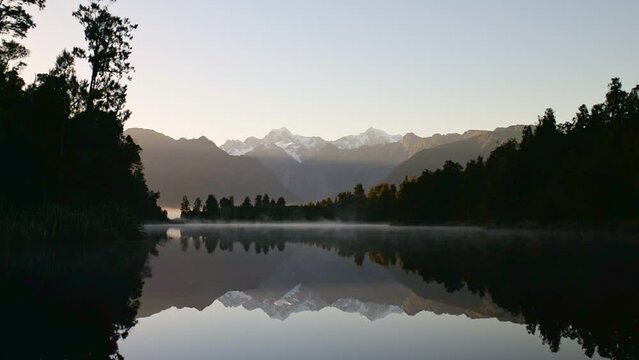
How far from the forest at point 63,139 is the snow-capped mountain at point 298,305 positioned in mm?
25823

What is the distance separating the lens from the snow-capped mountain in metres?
18.1

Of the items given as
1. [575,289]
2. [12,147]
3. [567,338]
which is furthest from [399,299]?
[12,147]

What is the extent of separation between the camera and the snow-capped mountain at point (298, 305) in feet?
59.5

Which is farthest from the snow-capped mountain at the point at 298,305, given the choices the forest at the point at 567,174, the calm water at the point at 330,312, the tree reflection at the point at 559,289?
the forest at the point at 567,174

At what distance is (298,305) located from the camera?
19984 millimetres

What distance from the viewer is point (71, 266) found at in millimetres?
29031

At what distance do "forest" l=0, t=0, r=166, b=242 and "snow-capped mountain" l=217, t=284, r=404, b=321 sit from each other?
25823 millimetres

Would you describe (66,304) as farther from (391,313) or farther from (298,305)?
(391,313)

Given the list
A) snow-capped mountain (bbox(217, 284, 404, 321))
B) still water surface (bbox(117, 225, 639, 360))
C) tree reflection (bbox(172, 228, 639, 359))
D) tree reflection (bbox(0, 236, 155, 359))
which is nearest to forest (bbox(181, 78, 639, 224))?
tree reflection (bbox(172, 228, 639, 359))

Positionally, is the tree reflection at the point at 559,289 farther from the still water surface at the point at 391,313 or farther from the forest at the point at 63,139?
the forest at the point at 63,139

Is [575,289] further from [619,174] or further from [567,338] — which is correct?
[619,174]

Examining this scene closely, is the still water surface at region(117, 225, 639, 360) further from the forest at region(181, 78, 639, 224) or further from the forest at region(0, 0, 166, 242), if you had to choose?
the forest at region(181, 78, 639, 224)

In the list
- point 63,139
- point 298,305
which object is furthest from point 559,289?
point 63,139

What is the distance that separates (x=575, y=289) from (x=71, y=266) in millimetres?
23010
